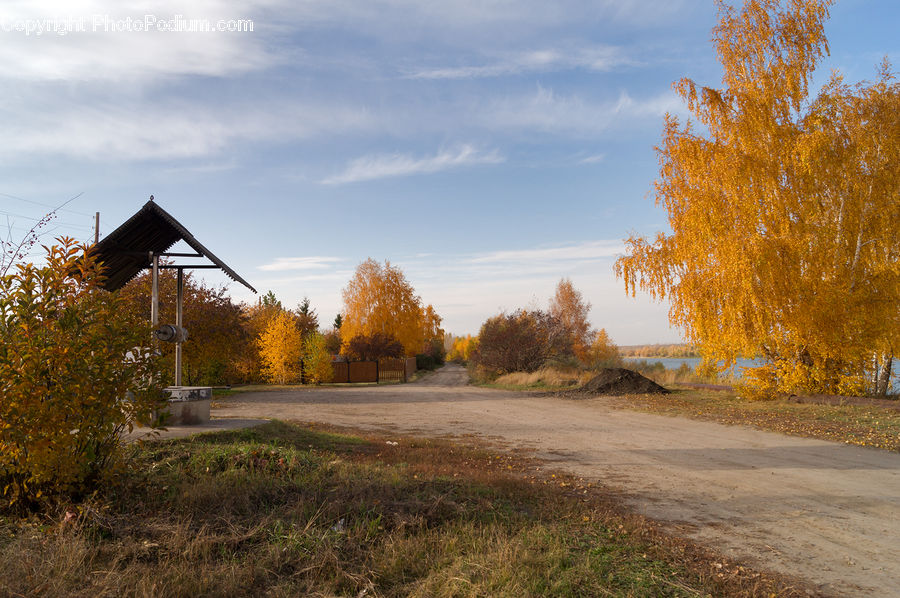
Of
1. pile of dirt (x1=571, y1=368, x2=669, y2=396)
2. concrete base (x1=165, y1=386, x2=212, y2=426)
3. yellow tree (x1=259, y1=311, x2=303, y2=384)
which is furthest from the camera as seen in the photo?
yellow tree (x1=259, y1=311, x2=303, y2=384)

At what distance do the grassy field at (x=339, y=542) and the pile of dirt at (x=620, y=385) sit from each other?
15101 millimetres

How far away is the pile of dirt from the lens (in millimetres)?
20038

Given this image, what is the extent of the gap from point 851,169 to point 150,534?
1849 centimetres

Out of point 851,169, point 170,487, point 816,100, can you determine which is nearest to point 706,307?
point 851,169

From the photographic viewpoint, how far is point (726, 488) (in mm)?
6543

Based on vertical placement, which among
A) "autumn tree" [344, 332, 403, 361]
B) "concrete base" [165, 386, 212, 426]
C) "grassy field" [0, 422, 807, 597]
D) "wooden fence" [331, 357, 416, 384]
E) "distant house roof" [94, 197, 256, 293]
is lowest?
"wooden fence" [331, 357, 416, 384]

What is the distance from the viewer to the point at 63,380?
4.41 m

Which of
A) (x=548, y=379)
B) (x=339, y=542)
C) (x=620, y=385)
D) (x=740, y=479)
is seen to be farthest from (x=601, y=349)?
(x=339, y=542)

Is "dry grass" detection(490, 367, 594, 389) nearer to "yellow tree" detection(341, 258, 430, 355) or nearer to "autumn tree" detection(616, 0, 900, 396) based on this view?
"autumn tree" detection(616, 0, 900, 396)

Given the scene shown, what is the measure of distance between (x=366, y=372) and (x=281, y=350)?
21.9ft

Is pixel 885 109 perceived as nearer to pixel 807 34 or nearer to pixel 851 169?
pixel 851 169

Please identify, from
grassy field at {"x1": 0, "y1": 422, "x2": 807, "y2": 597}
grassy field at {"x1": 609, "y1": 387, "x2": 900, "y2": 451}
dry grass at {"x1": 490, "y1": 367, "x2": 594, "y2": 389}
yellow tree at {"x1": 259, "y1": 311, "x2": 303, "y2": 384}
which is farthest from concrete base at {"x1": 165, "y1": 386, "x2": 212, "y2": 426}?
yellow tree at {"x1": 259, "y1": 311, "x2": 303, "y2": 384}

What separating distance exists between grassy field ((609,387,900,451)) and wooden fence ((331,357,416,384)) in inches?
836

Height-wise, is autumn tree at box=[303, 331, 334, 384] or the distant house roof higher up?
the distant house roof
